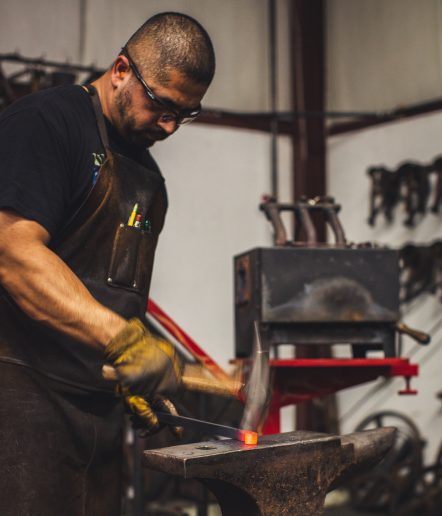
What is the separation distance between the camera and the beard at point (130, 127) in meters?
1.98

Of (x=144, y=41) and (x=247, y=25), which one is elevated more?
(x=247, y=25)

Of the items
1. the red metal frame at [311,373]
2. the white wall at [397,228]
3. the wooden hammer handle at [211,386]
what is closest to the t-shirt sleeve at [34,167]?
the wooden hammer handle at [211,386]

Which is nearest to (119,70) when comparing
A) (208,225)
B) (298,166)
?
(208,225)

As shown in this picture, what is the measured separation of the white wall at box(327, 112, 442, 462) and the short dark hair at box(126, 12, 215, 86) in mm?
4220

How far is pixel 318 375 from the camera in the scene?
336 cm

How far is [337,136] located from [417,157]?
0.84 metres

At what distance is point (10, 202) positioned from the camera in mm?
1646

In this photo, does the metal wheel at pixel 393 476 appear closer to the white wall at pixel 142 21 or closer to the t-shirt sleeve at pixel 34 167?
the white wall at pixel 142 21

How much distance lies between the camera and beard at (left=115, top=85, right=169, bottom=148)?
6.50 feet

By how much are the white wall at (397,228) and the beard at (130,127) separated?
13.6 ft

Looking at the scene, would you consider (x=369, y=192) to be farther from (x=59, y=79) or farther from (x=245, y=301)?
(x=245, y=301)

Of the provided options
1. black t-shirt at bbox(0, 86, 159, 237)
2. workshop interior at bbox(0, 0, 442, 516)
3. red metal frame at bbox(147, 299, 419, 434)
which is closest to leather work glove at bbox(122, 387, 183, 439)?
black t-shirt at bbox(0, 86, 159, 237)

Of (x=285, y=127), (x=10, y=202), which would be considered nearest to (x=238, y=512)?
(x=10, y=202)

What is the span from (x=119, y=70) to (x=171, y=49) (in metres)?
0.15
